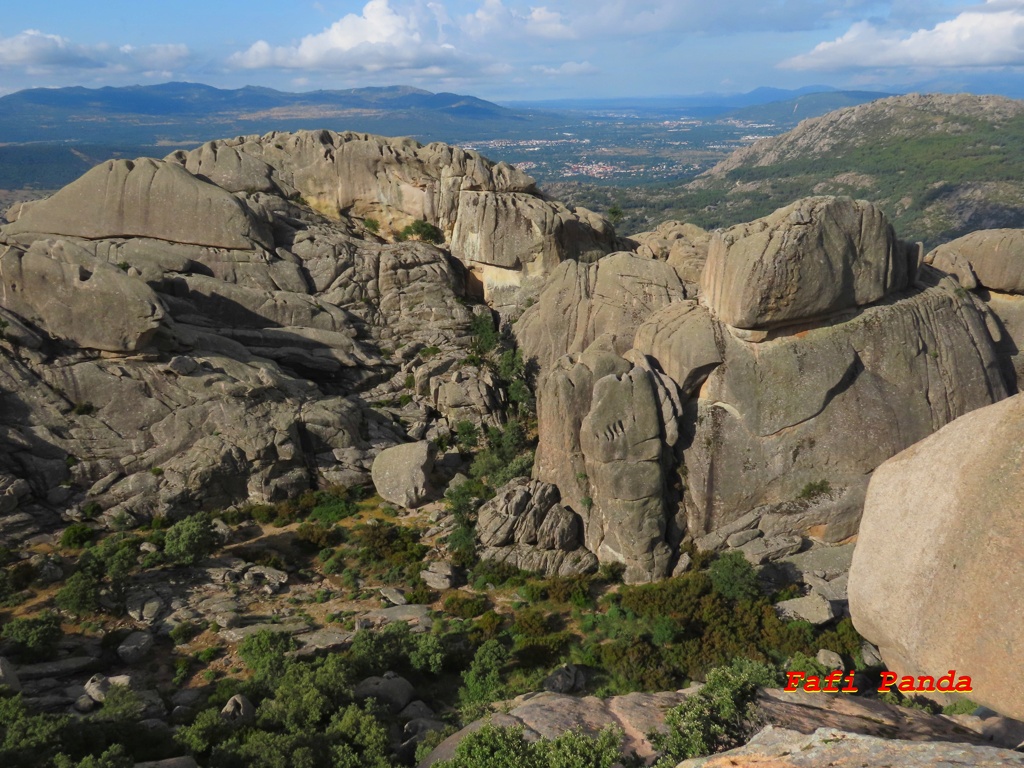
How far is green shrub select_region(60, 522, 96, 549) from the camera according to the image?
29.3m

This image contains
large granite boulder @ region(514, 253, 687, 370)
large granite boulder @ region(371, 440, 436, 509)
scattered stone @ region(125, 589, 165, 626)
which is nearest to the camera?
scattered stone @ region(125, 589, 165, 626)

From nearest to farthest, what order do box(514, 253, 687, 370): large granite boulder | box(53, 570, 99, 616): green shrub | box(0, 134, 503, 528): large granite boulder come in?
box(53, 570, 99, 616): green shrub < box(0, 134, 503, 528): large granite boulder < box(514, 253, 687, 370): large granite boulder

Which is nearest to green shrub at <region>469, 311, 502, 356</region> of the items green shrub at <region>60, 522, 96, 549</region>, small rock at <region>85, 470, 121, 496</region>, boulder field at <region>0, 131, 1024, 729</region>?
boulder field at <region>0, 131, 1024, 729</region>

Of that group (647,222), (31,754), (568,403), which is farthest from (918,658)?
(647,222)

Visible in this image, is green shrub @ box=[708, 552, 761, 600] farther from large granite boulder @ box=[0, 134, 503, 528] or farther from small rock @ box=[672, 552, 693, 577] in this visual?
large granite boulder @ box=[0, 134, 503, 528]

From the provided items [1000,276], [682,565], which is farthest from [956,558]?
[1000,276]

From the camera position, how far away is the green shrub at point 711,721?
1291cm

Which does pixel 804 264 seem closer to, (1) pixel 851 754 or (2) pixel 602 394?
(2) pixel 602 394

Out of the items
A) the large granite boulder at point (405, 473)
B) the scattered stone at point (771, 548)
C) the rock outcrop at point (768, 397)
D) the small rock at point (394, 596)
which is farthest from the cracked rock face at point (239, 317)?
the scattered stone at point (771, 548)

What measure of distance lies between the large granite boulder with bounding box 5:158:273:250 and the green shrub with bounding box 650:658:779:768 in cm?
4368

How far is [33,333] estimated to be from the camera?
3353 cm

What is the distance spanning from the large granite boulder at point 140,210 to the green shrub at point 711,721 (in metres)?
43.7

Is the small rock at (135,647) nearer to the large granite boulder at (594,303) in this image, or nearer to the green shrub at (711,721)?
the green shrub at (711,721)

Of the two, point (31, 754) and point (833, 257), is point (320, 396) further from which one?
point (833, 257)
